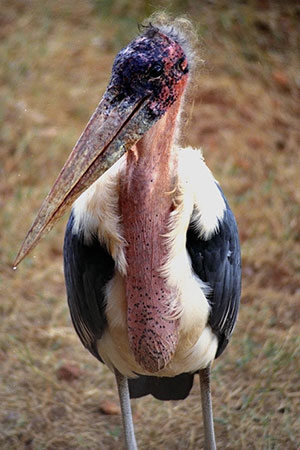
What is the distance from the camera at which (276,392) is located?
15.3ft

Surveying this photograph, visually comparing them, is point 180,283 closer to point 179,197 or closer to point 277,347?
point 179,197

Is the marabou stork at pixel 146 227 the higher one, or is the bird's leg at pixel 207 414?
the marabou stork at pixel 146 227

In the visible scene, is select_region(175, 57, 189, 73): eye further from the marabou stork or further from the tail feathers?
the tail feathers

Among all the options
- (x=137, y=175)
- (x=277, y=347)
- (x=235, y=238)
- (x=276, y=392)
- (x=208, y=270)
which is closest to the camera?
(x=137, y=175)

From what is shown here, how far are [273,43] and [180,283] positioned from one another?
477 cm

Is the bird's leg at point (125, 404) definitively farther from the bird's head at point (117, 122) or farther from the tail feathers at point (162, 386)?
the bird's head at point (117, 122)

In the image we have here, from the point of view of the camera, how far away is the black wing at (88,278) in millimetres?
3449

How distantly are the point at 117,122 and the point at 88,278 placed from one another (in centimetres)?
74

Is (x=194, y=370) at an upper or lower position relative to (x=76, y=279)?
lower

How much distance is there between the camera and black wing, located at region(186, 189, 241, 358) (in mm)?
3453

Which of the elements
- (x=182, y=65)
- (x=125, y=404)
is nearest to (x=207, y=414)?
(x=125, y=404)

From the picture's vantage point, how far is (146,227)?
3305 millimetres

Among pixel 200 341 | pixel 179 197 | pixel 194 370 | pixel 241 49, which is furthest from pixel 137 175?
pixel 241 49

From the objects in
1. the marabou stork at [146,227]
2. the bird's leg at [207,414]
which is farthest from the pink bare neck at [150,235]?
the bird's leg at [207,414]
